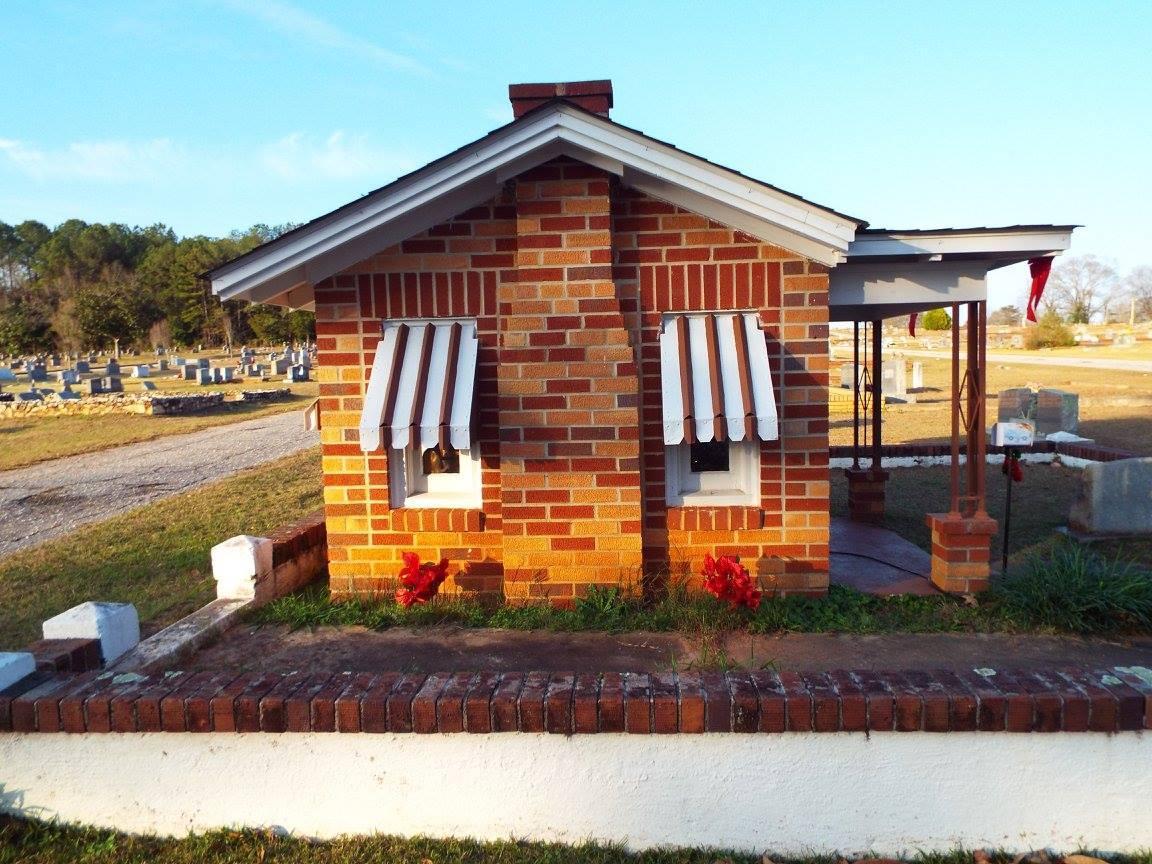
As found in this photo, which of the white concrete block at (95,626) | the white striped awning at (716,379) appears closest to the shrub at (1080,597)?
the white striped awning at (716,379)

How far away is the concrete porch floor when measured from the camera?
618 cm

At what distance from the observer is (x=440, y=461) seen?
6188 mm

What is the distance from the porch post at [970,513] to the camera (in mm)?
5789

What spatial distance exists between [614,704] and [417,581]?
7.87 feet

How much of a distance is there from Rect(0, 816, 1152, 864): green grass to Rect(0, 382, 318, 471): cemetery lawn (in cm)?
1542

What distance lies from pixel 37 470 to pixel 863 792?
1724 cm

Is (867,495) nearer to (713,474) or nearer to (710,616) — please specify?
(713,474)

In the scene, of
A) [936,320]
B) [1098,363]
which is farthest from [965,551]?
[936,320]

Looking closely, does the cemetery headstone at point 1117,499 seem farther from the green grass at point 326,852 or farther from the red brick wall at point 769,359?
the green grass at point 326,852

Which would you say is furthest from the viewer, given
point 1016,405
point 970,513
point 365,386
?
point 1016,405

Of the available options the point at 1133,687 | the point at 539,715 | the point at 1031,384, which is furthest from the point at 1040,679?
the point at 1031,384

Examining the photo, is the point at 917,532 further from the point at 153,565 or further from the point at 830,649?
the point at 153,565

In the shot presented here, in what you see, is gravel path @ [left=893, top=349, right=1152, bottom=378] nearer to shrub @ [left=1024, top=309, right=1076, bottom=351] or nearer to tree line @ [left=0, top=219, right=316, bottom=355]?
shrub @ [left=1024, top=309, right=1076, bottom=351]

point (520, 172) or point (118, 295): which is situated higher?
point (118, 295)
